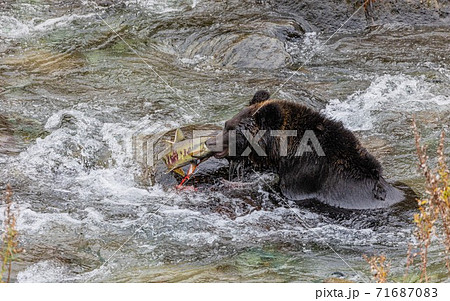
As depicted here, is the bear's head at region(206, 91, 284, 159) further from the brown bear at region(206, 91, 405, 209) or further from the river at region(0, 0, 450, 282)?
the river at region(0, 0, 450, 282)

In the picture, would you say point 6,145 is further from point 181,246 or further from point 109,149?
point 181,246

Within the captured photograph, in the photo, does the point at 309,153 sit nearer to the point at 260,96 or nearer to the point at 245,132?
the point at 245,132

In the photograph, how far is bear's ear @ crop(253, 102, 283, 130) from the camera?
6.45 meters

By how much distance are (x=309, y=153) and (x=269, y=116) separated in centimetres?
55

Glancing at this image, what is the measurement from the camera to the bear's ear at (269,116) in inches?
254

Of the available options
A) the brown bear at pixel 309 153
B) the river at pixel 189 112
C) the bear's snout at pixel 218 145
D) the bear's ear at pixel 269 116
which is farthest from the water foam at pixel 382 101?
the bear's snout at pixel 218 145

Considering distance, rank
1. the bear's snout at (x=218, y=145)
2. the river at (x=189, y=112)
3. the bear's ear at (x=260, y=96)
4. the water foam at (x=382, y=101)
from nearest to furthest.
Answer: the river at (x=189, y=112) < the bear's snout at (x=218, y=145) < the bear's ear at (x=260, y=96) < the water foam at (x=382, y=101)

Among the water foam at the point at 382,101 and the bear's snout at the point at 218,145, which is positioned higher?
the bear's snout at the point at 218,145

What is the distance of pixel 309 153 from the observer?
6582mm

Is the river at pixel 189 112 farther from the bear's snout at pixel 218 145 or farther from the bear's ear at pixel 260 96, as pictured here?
the bear's ear at pixel 260 96

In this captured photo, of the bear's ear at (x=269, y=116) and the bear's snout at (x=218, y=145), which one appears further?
the bear's snout at (x=218, y=145)

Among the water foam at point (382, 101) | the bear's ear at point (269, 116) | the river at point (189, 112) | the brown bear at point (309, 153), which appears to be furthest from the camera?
the water foam at point (382, 101)
